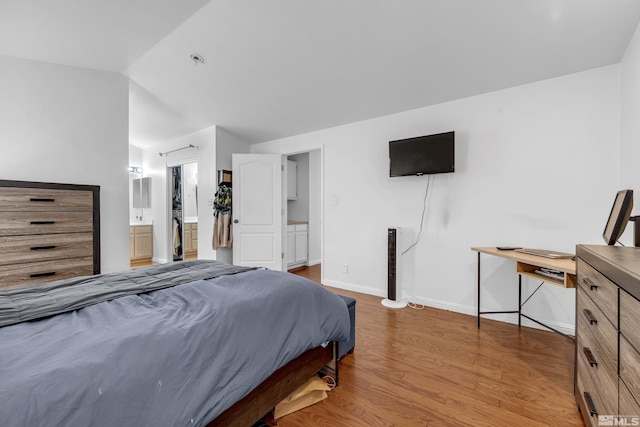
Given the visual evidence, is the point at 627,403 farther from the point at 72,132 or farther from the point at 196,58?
the point at 72,132

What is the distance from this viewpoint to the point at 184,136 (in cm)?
482

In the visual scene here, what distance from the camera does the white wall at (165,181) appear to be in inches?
174

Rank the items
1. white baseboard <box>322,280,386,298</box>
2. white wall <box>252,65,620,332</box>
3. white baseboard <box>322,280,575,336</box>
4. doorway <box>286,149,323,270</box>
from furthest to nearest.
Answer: doorway <box>286,149,323,270</box> → white baseboard <box>322,280,386,298</box> → white baseboard <box>322,280,575,336</box> → white wall <box>252,65,620,332</box>

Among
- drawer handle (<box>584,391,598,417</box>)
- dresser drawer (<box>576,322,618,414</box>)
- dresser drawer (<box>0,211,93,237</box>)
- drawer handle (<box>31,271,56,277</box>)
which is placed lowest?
drawer handle (<box>584,391,598,417</box>)

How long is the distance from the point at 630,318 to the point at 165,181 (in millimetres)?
6052

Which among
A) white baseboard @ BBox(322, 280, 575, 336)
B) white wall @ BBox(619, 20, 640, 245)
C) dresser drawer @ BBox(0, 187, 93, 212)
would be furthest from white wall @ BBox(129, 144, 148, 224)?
white wall @ BBox(619, 20, 640, 245)

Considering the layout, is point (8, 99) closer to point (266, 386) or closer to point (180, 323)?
point (180, 323)

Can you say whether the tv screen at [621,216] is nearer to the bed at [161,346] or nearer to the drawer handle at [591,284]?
the drawer handle at [591,284]

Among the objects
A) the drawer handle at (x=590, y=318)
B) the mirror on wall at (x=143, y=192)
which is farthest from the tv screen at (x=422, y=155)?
the mirror on wall at (x=143, y=192)

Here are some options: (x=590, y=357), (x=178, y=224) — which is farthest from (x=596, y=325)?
(x=178, y=224)

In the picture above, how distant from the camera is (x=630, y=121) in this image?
1946 millimetres

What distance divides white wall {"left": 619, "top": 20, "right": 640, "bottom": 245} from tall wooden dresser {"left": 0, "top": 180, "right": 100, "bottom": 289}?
4719mm

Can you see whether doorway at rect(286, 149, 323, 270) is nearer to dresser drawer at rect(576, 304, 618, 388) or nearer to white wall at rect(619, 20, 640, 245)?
white wall at rect(619, 20, 640, 245)

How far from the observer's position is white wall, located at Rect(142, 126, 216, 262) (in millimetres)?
4410
